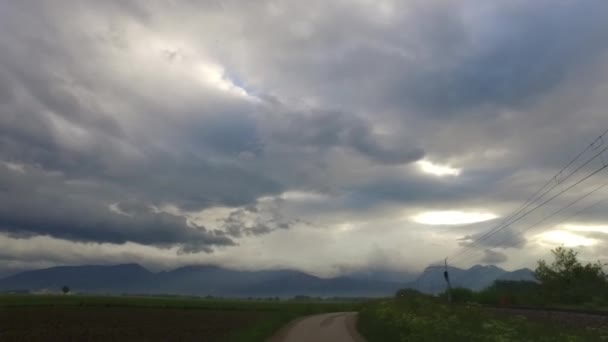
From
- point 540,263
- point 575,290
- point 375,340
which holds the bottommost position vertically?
point 375,340

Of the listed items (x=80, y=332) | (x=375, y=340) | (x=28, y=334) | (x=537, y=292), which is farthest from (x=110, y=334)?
(x=537, y=292)

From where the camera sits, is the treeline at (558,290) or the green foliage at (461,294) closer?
the treeline at (558,290)

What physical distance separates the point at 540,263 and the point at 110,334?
95071 millimetres

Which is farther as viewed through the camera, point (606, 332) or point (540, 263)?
point (540, 263)

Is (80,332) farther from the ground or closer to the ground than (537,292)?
closer to the ground

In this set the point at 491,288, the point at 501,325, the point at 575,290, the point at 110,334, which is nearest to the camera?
the point at 501,325

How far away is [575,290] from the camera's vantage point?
82.4m

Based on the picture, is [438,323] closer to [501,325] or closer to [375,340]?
[501,325]

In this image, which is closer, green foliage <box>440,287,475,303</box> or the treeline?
the treeline

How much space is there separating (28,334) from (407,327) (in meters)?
30.0

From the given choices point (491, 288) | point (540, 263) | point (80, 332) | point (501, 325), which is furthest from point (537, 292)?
point (80, 332)

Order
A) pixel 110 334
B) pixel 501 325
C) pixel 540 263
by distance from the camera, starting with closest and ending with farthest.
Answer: pixel 501 325, pixel 110 334, pixel 540 263

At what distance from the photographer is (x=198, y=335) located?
139 feet

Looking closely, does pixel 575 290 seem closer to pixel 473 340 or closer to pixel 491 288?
pixel 491 288
